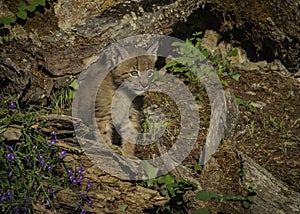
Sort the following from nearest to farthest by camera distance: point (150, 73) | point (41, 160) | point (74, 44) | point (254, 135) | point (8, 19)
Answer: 1. point (41, 160)
2. point (254, 135)
3. point (74, 44)
4. point (150, 73)
5. point (8, 19)

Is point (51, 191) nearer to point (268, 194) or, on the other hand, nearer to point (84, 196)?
point (84, 196)

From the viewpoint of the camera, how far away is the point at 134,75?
16.9ft

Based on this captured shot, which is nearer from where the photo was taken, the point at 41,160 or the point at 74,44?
the point at 41,160

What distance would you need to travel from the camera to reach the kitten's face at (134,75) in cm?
504

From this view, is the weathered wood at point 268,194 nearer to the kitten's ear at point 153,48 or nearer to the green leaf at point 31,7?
the kitten's ear at point 153,48

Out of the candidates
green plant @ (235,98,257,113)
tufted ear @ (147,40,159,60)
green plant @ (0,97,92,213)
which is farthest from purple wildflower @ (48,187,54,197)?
green plant @ (235,98,257,113)

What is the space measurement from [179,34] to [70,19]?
4.45 ft

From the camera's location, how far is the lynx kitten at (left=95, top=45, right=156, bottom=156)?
491 cm

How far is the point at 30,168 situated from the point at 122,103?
51.0 inches

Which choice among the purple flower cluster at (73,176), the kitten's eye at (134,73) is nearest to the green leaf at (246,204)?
the purple flower cluster at (73,176)

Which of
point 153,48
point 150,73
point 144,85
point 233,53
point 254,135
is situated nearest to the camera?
point 254,135

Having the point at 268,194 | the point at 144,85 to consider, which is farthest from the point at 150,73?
the point at 268,194

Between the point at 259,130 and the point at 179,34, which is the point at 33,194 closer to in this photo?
the point at 259,130

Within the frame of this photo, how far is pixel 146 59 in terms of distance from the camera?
18.0ft
